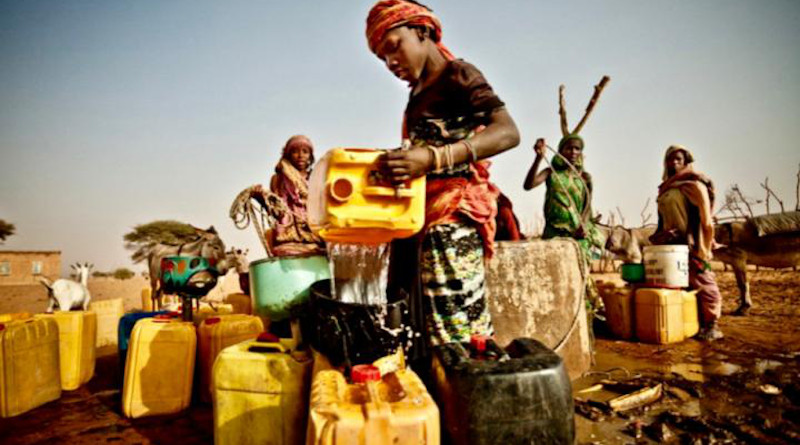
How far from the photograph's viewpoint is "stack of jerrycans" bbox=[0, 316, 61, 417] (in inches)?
102

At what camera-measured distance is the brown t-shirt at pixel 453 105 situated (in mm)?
1500

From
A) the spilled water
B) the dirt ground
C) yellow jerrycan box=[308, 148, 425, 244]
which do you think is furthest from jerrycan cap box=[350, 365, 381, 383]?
the dirt ground

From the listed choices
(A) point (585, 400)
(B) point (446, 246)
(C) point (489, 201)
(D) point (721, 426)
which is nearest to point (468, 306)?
(B) point (446, 246)

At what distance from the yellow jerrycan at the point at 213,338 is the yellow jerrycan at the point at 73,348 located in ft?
4.61

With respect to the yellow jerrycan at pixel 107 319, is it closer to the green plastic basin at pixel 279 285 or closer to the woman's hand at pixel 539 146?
the green plastic basin at pixel 279 285

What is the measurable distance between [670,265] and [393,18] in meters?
4.48

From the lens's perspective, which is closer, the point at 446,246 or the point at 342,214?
the point at 342,214

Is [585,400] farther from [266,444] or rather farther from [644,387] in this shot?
[266,444]

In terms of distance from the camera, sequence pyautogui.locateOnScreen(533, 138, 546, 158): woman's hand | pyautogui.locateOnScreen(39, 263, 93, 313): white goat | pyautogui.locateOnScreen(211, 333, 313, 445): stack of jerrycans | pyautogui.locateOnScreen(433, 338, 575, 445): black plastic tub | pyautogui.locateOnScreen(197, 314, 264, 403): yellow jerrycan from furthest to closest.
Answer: pyautogui.locateOnScreen(39, 263, 93, 313): white goat, pyautogui.locateOnScreen(533, 138, 546, 158): woman's hand, pyautogui.locateOnScreen(197, 314, 264, 403): yellow jerrycan, pyautogui.locateOnScreen(211, 333, 313, 445): stack of jerrycans, pyautogui.locateOnScreen(433, 338, 575, 445): black plastic tub

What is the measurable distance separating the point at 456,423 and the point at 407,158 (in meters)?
0.83

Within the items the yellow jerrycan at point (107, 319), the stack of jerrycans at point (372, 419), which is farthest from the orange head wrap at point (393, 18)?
the yellow jerrycan at point (107, 319)

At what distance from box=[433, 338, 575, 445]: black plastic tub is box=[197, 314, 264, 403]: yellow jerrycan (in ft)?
6.75

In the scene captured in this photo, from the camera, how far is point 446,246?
1564 millimetres

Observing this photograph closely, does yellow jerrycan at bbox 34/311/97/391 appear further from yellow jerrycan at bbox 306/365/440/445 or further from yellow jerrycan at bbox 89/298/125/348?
yellow jerrycan at bbox 306/365/440/445
